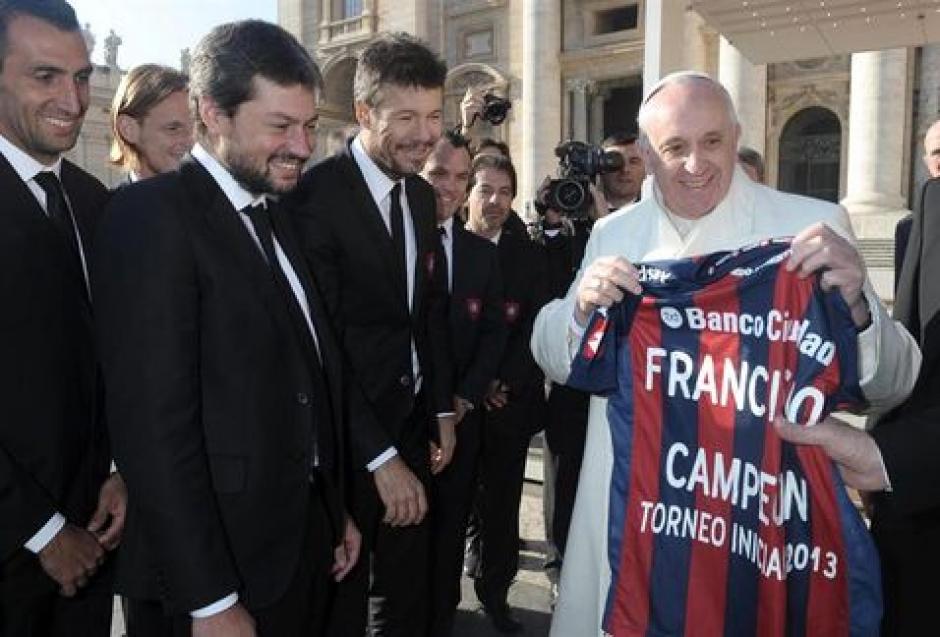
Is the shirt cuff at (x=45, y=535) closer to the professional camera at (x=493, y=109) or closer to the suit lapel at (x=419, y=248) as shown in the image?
the suit lapel at (x=419, y=248)

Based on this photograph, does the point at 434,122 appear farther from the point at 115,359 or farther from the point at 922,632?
the point at 922,632

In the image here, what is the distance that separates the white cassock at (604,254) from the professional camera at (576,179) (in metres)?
1.32

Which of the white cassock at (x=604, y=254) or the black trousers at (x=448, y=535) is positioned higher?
the white cassock at (x=604, y=254)

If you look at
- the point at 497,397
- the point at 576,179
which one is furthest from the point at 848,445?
the point at 576,179

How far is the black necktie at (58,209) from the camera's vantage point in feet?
6.72

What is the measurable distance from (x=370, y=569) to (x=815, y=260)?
1928 mm

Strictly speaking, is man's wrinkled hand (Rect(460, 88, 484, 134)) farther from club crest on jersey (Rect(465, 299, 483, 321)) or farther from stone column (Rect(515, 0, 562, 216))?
stone column (Rect(515, 0, 562, 216))

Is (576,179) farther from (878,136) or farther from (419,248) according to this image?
(878,136)

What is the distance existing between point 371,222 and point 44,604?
1.42 m

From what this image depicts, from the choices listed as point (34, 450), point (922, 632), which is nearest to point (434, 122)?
point (34, 450)

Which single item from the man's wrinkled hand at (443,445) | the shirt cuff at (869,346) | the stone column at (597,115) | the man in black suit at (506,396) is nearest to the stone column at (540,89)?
the stone column at (597,115)

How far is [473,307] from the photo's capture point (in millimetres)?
3439

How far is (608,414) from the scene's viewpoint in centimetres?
216

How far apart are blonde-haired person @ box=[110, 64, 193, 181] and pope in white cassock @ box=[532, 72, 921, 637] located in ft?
6.04
